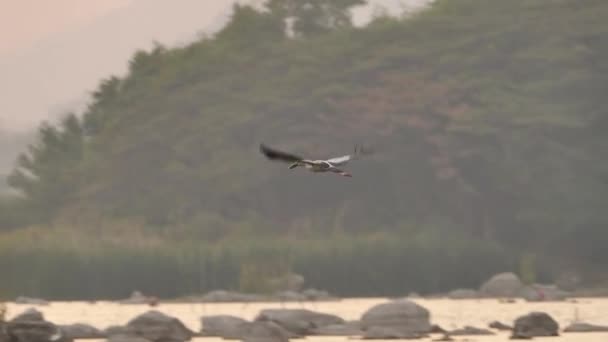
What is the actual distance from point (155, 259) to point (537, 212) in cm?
1612

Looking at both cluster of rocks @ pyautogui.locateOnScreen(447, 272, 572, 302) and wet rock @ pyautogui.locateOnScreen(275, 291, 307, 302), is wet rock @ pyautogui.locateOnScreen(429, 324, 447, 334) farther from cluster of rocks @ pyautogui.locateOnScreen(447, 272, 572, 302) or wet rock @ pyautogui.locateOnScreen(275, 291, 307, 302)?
cluster of rocks @ pyautogui.locateOnScreen(447, 272, 572, 302)

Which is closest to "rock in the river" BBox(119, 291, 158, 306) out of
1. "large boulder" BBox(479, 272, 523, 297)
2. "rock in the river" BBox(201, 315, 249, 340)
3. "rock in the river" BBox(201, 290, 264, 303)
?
"rock in the river" BBox(201, 290, 264, 303)

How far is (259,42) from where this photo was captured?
75438 mm

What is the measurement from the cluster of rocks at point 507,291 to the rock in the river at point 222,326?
657 inches

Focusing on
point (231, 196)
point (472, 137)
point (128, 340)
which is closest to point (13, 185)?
point (231, 196)

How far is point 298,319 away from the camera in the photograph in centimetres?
3319

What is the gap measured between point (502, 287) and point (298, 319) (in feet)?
59.1

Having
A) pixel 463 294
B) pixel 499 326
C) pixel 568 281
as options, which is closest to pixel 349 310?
pixel 463 294

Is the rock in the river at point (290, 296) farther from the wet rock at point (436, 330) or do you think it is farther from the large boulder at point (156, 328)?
the large boulder at point (156, 328)

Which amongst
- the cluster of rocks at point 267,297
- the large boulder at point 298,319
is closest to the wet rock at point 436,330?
the large boulder at point 298,319

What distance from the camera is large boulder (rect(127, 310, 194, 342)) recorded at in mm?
30766

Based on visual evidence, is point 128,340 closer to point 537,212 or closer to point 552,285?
point 552,285

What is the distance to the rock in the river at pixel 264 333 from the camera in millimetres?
29609

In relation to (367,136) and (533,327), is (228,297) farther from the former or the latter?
(367,136)
